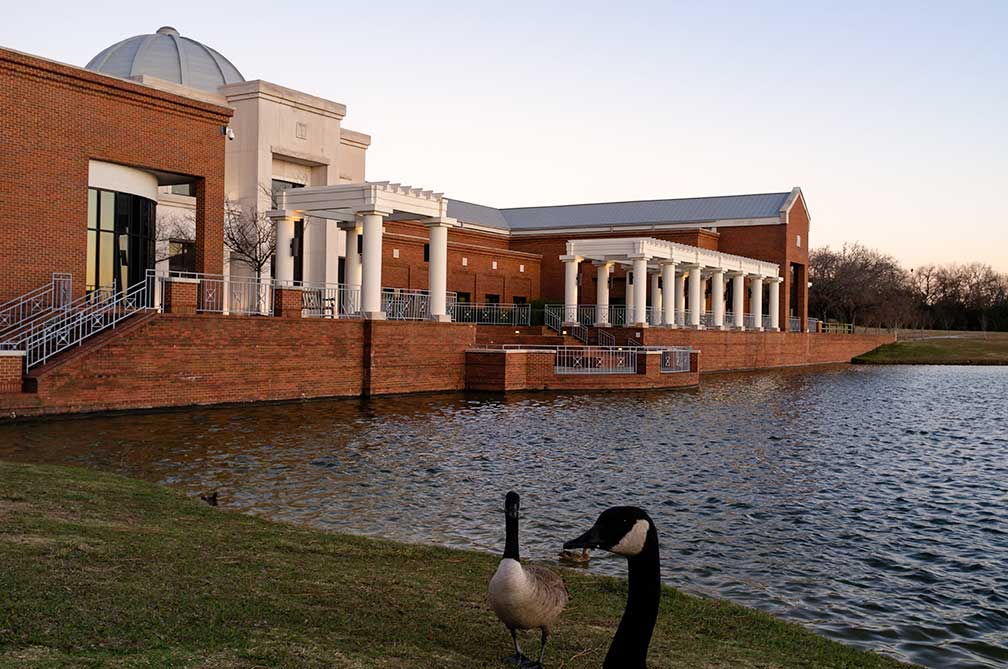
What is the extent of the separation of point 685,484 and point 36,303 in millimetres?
16328

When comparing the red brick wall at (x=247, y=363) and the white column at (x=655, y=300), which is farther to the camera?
the white column at (x=655, y=300)

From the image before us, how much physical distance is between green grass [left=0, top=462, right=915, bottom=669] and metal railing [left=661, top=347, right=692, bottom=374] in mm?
28534

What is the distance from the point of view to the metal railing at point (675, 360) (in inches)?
1437

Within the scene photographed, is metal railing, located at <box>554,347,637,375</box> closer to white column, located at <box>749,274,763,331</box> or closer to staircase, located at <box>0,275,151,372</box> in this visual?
staircase, located at <box>0,275,151,372</box>

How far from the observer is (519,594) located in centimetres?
517

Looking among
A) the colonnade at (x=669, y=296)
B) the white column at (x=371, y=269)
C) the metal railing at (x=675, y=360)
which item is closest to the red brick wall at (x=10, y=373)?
the white column at (x=371, y=269)

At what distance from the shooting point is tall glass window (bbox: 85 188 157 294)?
80.0 ft

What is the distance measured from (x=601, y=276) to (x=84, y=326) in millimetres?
32078

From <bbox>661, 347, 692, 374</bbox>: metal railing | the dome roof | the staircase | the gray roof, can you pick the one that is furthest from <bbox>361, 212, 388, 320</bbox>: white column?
the gray roof

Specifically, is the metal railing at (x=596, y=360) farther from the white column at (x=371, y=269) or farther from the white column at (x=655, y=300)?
the white column at (x=655, y=300)

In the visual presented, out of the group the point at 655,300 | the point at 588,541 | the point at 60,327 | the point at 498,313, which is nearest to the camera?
the point at 588,541

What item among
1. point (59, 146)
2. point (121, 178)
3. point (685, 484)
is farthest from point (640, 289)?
point (685, 484)

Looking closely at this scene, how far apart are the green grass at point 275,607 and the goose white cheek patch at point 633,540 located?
1581 millimetres

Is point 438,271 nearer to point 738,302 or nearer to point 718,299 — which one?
point 718,299
